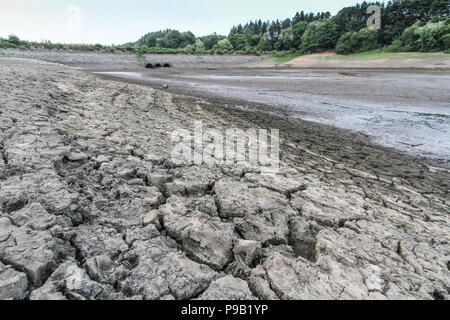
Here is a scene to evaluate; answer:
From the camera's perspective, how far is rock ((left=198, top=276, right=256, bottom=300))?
166 centimetres

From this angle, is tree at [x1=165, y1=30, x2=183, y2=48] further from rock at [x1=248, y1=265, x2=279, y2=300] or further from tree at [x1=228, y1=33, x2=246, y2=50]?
rock at [x1=248, y1=265, x2=279, y2=300]

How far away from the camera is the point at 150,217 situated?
236 centimetres

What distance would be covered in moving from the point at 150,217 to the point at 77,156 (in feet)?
5.08

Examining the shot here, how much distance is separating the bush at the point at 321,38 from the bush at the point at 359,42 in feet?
16.3

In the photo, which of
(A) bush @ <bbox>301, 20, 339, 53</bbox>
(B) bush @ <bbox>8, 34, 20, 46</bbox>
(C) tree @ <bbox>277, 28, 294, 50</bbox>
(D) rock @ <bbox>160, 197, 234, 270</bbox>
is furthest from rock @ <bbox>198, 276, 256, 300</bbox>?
(C) tree @ <bbox>277, 28, 294, 50</bbox>

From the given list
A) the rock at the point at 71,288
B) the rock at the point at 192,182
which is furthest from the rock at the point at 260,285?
the rock at the point at 192,182

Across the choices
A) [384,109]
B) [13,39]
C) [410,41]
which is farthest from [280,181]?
[410,41]

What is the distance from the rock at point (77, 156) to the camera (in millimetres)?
3121

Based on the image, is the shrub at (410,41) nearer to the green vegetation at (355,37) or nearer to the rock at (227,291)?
the green vegetation at (355,37)

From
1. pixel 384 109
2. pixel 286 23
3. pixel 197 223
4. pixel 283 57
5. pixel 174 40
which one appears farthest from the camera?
pixel 174 40

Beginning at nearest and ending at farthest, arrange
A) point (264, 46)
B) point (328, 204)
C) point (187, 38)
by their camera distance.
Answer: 1. point (328, 204)
2. point (264, 46)
3. point (187, 38)

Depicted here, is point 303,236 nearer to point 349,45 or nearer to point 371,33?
point 349,45

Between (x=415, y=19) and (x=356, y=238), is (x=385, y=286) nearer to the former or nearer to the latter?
(x=356, y=238)

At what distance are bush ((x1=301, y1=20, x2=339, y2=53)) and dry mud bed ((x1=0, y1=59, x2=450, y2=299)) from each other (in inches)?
2127
